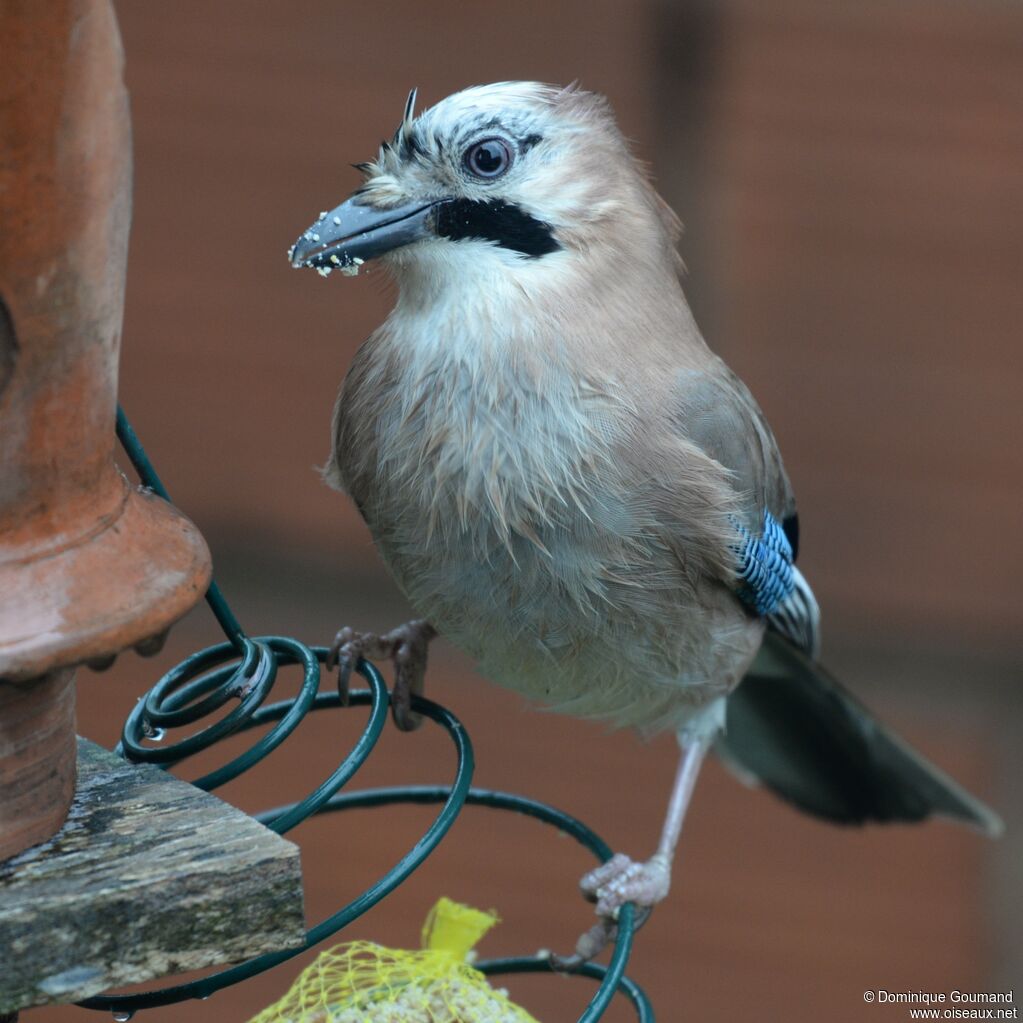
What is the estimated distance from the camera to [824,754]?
2875 millimetres

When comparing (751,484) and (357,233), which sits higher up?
(357,233)

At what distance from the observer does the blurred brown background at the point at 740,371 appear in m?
3.29

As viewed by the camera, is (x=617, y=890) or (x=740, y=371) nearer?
(x=617, y=890)

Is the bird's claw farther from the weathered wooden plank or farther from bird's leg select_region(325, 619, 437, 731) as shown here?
the weathered wooden plank

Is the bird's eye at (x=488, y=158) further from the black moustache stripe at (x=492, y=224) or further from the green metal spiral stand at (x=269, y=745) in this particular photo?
the green metal spiral stand at (x=269, y=745)

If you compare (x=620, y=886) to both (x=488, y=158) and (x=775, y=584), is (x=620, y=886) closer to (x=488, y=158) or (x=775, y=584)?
(x=775, y=584)

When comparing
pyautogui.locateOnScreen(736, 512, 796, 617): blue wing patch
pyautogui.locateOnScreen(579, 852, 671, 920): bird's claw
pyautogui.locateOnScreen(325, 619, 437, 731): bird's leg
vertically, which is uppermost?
pyautogui.locateOnScreen(736, 512, 796, 617): blue wing patch

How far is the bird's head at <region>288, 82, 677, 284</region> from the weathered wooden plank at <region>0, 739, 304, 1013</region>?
76 centimetres

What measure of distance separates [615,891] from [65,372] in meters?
1.31

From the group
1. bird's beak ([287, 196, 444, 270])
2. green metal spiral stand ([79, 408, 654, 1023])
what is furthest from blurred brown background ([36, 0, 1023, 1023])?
green metal spiral stand ([79, 408, 654, 1023])

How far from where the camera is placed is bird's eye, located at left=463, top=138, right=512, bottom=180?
1.97m

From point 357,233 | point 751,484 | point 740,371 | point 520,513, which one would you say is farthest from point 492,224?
point 740,371

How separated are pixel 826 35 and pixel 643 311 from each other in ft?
4.80

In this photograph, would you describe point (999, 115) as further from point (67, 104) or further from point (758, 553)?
point (67, 104)
